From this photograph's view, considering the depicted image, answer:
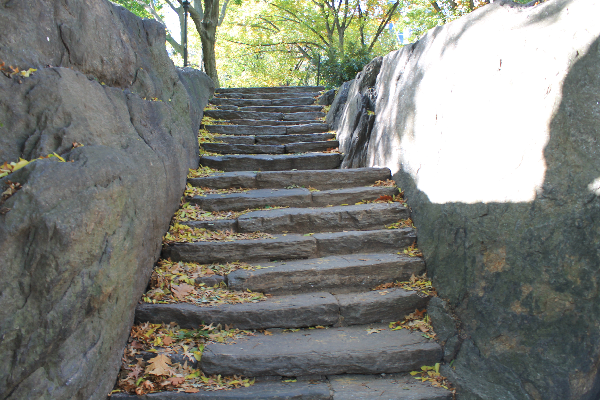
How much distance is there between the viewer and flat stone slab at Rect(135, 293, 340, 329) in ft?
9.03

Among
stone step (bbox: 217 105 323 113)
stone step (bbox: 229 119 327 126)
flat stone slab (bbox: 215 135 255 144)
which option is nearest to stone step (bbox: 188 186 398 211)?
flat stone slab (bbox: 215 135 255 144)

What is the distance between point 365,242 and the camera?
3510 millimetres

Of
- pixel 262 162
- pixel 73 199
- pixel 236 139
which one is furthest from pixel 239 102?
pixel 73 199

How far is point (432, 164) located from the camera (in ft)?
11.2

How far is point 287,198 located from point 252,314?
1.54 metres

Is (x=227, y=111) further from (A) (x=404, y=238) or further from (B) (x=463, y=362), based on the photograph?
(B) (x=463, y=362)

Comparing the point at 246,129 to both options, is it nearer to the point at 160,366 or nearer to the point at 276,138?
the point at 276,138

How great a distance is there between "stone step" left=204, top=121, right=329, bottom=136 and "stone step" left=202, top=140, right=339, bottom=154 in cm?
64

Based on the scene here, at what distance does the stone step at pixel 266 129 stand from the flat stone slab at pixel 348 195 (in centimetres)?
258

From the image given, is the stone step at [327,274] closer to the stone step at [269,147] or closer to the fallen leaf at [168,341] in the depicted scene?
the fallen leaf at [168,341]


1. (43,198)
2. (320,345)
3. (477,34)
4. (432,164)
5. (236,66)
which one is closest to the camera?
(43,198)

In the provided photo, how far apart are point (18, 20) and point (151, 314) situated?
6.68ft

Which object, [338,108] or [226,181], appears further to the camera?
[338,108]

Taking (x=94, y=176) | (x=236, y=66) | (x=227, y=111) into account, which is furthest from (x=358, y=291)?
(x=236, y=66)
